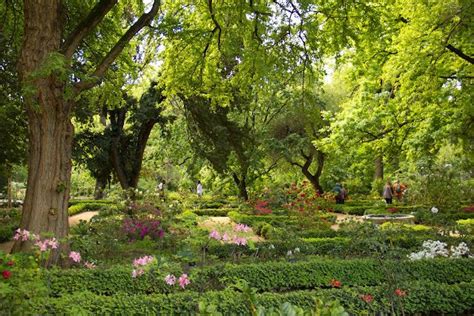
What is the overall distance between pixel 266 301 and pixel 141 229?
550 centimetres

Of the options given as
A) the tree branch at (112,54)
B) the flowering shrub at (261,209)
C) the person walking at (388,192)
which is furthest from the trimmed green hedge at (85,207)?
the tree branch at (112,54)

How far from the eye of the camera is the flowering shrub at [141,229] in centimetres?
954

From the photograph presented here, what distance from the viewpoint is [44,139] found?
6664 mm

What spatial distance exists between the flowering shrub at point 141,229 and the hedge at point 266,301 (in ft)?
15.2

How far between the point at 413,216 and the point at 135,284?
10.6 metres

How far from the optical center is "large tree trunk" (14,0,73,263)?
6.60 meters

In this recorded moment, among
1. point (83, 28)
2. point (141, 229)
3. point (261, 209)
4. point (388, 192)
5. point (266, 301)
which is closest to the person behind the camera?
point (266, 301)

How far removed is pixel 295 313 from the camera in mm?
1676

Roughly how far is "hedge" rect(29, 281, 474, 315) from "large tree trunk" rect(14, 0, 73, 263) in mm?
2163

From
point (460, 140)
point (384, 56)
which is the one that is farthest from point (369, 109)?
point (460, 140)

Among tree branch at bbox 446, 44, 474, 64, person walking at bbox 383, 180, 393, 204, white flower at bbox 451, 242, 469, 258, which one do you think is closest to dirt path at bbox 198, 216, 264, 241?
white flower at bbox 451, 242, 469, 258

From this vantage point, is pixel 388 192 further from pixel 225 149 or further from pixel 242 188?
pixel 225 149

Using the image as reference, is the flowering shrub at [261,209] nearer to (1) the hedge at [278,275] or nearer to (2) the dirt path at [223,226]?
(2) the dirt path at [223,226]

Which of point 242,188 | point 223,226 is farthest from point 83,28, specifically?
point 242,188
